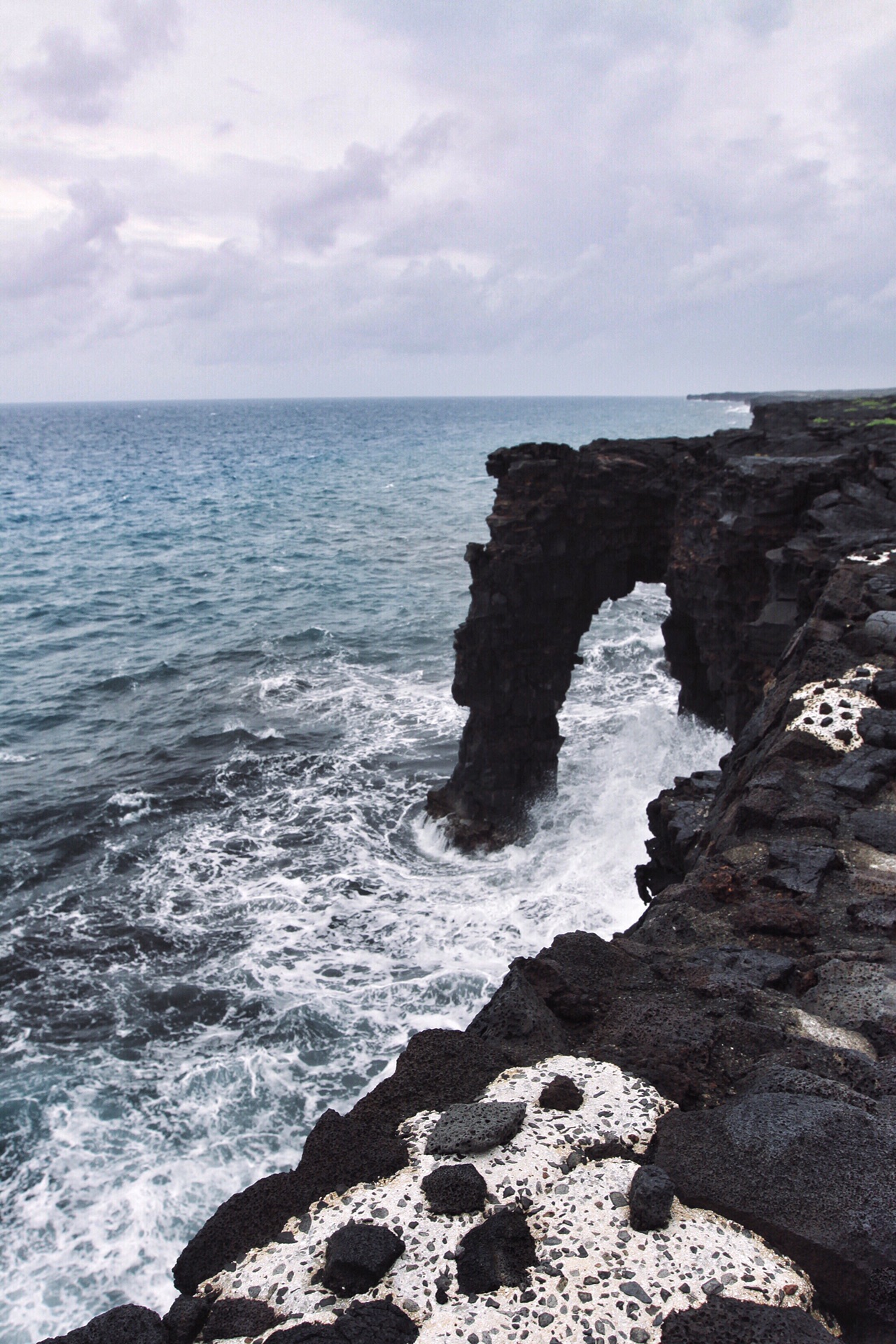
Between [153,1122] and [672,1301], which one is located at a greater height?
[672,1301]

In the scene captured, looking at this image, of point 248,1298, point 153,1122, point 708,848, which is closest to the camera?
point 248,1298

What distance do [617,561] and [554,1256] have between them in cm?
2398

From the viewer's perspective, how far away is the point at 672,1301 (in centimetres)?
414

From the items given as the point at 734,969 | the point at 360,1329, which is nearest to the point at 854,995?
the point at 734,969

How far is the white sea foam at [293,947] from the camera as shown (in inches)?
523

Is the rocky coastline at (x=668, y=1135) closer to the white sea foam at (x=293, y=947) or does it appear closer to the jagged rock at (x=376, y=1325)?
the jagged rock at (x=376, y=1325)

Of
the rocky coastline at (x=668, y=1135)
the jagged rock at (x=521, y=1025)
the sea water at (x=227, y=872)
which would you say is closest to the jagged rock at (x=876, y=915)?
the rocky coastline at (x=668, y=1135)

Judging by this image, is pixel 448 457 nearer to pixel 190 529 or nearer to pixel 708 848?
pixel 190 529

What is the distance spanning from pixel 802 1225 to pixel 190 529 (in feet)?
238

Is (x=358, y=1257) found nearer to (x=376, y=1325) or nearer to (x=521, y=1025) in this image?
(x=376, y=1325)

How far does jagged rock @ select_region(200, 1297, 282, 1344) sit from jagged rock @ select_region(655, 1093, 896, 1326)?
231cm

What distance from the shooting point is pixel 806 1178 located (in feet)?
15.2

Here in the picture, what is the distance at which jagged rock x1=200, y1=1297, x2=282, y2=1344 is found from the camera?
14.2 feet

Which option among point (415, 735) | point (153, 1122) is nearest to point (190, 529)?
point (415, 735)
